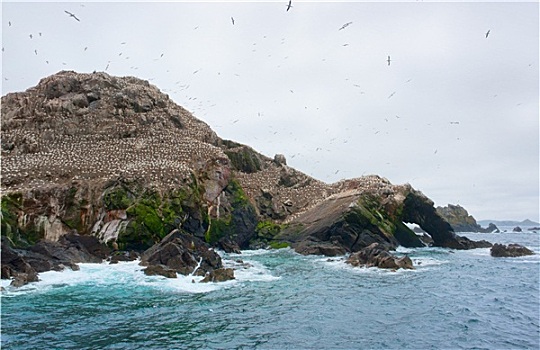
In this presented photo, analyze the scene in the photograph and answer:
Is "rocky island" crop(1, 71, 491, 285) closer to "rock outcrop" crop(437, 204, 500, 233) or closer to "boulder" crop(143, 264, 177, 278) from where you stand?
"boulder" crop(143, 264, 177, 278)

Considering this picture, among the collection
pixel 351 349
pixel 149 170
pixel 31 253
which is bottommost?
pixel 351 349

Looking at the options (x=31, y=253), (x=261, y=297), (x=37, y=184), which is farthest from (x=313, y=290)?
(x=37, y=184)

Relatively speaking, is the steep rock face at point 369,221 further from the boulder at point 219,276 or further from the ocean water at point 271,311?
the boulder at point 219,276

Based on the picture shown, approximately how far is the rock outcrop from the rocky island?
80.2 metres

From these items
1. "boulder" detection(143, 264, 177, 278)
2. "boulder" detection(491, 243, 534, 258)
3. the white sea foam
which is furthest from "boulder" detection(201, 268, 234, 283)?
"boulder" detection(491, 243, 534, 258)

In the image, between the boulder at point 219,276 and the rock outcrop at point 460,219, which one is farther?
the rock outcrop at point 460,219

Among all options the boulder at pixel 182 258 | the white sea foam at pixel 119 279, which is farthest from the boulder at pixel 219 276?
the boulder at pixel 182 258

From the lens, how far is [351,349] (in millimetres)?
15070

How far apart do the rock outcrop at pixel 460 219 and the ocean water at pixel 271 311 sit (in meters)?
115

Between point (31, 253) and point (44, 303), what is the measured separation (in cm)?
1136

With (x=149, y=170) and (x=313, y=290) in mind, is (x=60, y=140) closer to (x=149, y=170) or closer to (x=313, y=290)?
(x=149, y=170)

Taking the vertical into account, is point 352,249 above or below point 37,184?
below

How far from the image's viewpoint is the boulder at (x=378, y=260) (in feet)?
114

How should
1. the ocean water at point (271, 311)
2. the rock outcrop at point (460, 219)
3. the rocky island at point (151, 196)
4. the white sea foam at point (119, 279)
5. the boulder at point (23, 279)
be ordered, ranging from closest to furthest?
the ocean water at point (271, 311)
the boulder at point (23, 279)
the white sea foam at point (119, 279)
the rocky island at point (151, 196)
the rock outcrop at point (460, 219)
